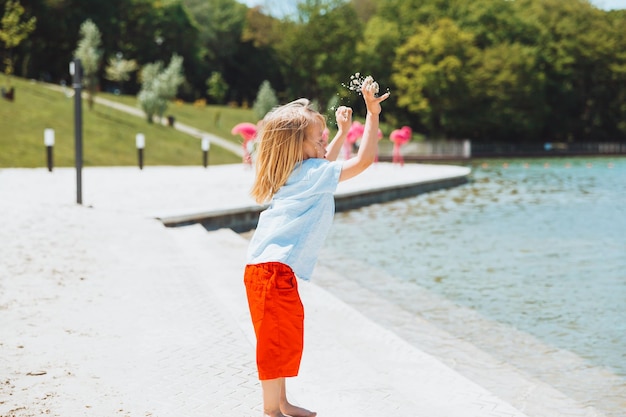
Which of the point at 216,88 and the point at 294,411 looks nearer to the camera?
the point at 294,411

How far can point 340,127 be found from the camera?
3.83 metres

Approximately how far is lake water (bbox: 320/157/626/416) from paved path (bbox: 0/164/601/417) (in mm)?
932

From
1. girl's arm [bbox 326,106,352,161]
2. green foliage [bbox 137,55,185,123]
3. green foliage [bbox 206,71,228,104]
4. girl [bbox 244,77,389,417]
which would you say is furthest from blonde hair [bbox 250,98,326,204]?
green foliage [bbox 206,71,228,104]

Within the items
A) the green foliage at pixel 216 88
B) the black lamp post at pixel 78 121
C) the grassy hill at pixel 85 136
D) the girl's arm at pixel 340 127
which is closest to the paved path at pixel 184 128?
the grassy hill at pixel 85 136

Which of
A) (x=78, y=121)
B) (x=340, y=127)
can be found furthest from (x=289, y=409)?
(x=78, y=121)

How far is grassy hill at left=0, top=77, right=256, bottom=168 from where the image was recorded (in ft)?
87.2

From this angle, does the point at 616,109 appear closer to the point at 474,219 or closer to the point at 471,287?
the point at 474,219

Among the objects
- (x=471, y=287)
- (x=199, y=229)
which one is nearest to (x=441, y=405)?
(x=471, y=287)

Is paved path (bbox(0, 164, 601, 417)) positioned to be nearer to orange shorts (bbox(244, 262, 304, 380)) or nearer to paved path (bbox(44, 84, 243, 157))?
orange shorts (bbox(244, 262, 304, 380))

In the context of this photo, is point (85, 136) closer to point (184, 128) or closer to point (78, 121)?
point (184, 128)

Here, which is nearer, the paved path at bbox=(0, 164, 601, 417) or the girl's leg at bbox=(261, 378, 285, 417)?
the girl's leg at bbox=(261, 378, 285, 417)

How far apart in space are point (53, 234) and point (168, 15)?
5698 cm

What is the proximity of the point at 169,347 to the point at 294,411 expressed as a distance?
155 cm

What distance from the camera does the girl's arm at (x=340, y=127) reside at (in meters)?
3.71
